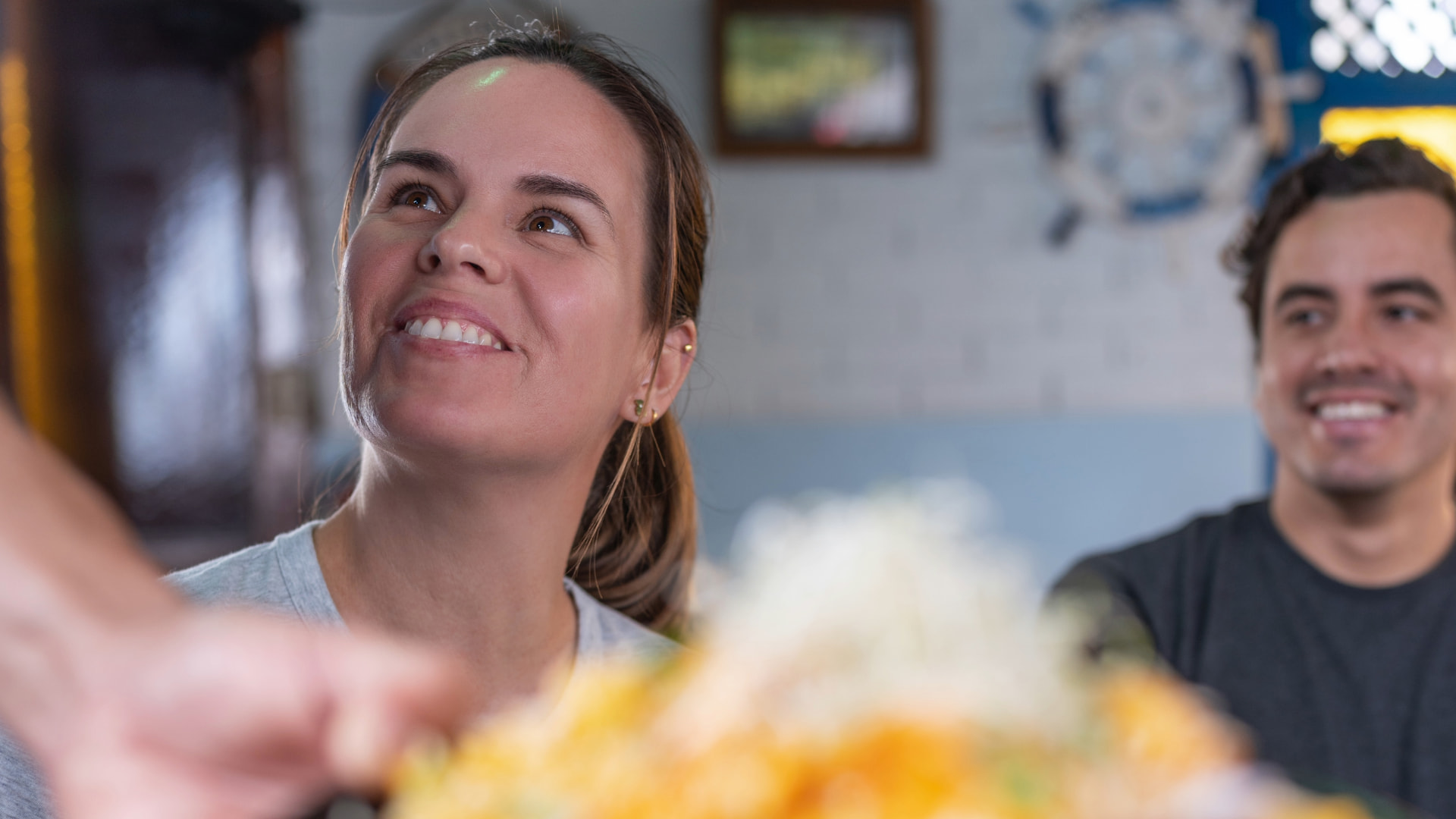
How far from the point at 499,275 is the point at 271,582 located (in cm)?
33

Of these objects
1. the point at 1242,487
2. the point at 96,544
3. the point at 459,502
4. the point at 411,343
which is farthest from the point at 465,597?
the point at 1242,487

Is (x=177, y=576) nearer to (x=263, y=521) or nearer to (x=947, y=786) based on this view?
(x=947, y=786)

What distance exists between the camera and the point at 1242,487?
3107 millimetres

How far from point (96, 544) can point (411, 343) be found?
20.5 inches

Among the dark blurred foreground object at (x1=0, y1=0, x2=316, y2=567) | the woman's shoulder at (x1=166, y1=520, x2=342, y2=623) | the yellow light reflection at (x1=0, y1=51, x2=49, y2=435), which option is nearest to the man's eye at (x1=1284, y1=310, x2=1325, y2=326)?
the woman's shoulder at (x1=166, y1=520, x2=342, y2=623)

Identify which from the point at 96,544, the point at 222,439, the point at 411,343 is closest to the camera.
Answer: the point at 96,544

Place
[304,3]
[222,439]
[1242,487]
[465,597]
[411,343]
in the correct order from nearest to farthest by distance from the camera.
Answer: [411,343] < [465,597] < [222,439] < [304,3] < [1242,487]

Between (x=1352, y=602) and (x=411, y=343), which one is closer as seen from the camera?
(x=411, y=343)

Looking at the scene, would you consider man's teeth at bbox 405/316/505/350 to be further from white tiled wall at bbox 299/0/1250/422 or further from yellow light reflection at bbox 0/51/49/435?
white tiled wall at bbox 299/0/1250/422

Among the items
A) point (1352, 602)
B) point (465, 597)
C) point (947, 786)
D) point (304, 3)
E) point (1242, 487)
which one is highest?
point (304, 3)

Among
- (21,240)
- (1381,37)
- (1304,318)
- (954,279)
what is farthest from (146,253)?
(1381,37)

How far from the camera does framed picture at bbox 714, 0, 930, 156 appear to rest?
2.98 meters

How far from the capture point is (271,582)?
101 cm

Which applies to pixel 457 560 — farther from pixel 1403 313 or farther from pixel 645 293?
pixel 1403 313
